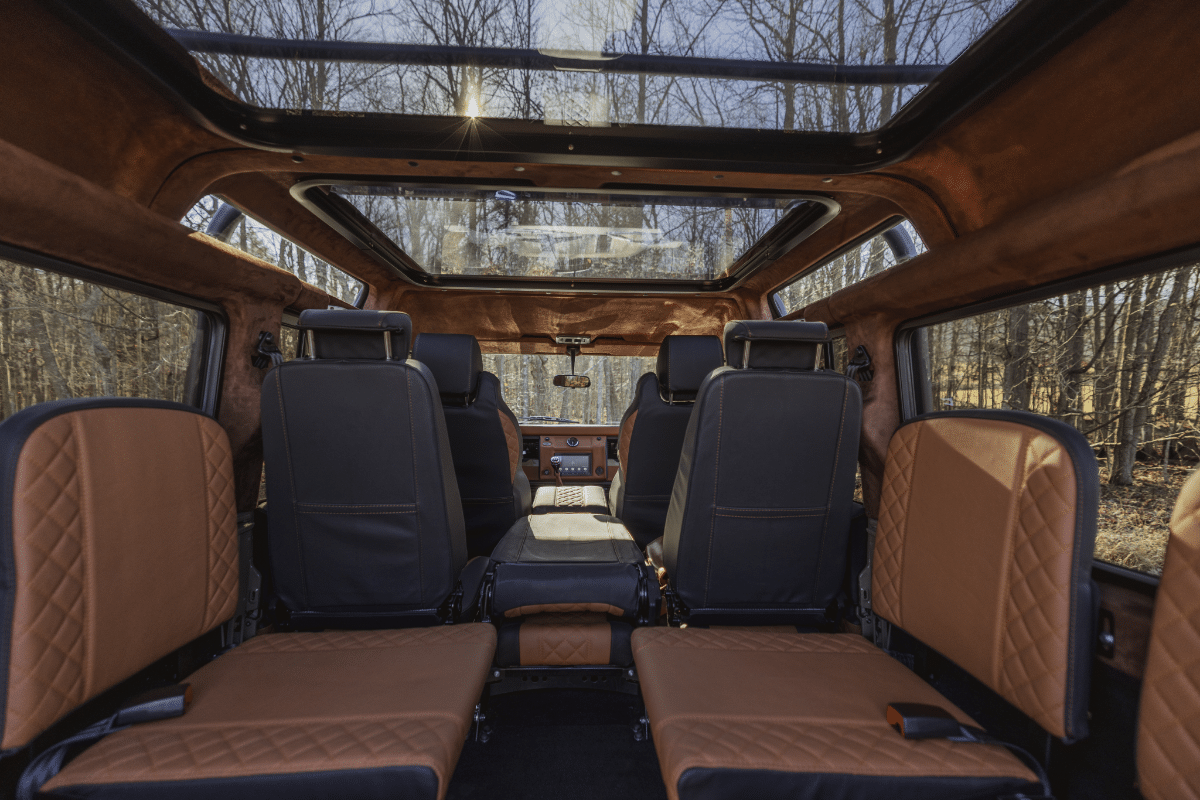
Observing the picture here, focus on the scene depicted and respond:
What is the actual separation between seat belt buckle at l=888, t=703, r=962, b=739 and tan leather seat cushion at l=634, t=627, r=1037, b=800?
0.02 metres

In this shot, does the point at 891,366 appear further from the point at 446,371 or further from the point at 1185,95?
the point at 446,371

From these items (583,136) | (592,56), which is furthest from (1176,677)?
(583,136)

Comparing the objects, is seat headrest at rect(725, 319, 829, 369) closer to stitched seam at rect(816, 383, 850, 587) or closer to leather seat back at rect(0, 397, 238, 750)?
stitched seam at rect(816, 383, 850, 587)

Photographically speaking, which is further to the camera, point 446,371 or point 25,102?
point 446,371

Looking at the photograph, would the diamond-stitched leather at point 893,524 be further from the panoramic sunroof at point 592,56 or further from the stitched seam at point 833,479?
the panoramic sunroof at point 592,56

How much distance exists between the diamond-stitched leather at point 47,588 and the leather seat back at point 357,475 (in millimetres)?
610

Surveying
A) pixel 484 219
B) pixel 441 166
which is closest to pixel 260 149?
pixel 441 166

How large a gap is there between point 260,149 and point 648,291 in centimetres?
276

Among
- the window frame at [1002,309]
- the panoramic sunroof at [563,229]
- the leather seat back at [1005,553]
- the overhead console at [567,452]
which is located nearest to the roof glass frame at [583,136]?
the panoramic sunroof at [563,229]

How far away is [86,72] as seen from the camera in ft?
4.68

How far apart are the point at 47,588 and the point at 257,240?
1.92m

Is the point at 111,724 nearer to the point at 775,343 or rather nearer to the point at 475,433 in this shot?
the point at 475,433

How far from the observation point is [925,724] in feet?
3.86

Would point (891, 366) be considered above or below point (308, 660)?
above
